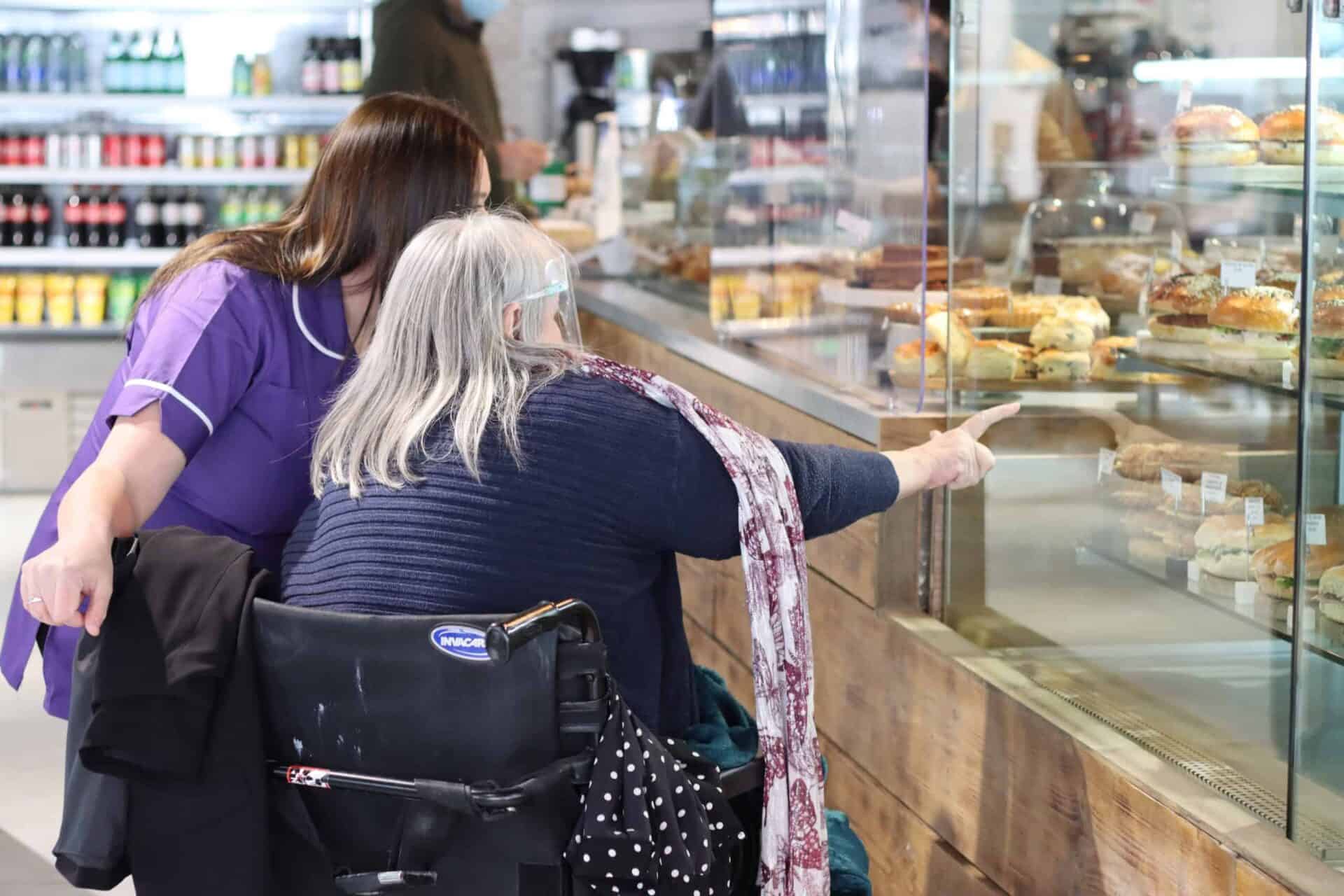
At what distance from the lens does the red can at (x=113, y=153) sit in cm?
710

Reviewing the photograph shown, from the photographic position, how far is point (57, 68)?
704cm

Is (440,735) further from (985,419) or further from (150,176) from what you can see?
(150,176)

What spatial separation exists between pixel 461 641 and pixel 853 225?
5.47 feet

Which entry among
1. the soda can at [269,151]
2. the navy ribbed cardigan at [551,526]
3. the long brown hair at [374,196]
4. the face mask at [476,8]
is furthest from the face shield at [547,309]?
the soda can at [269,151]

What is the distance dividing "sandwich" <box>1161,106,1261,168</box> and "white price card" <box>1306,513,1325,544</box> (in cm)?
60

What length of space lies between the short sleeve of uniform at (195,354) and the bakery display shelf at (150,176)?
501 cm

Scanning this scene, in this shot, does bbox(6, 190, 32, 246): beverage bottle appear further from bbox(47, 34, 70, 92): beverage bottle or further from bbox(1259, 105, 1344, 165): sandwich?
bbox(1259, 105, 1344, 165): sandwich

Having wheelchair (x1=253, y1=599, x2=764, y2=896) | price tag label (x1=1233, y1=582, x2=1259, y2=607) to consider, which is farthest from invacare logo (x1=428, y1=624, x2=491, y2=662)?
price tag label (x1=1233, y1=582, x2=1259, y2=607)

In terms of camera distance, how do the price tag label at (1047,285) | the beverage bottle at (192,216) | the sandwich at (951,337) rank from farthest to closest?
the beverage bottle at (192,216)
the price tag label at (1047,285)
the sandwich at (951,337)

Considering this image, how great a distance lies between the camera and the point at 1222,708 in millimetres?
1901

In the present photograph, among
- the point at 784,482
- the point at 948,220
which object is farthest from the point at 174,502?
the point at 948,220

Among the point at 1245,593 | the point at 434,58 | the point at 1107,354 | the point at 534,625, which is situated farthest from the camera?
the point at 434,58

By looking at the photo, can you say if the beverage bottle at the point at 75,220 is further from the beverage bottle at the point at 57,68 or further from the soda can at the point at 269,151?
the soda can at the point at 269,151

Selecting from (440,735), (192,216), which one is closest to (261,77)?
(192,216)
